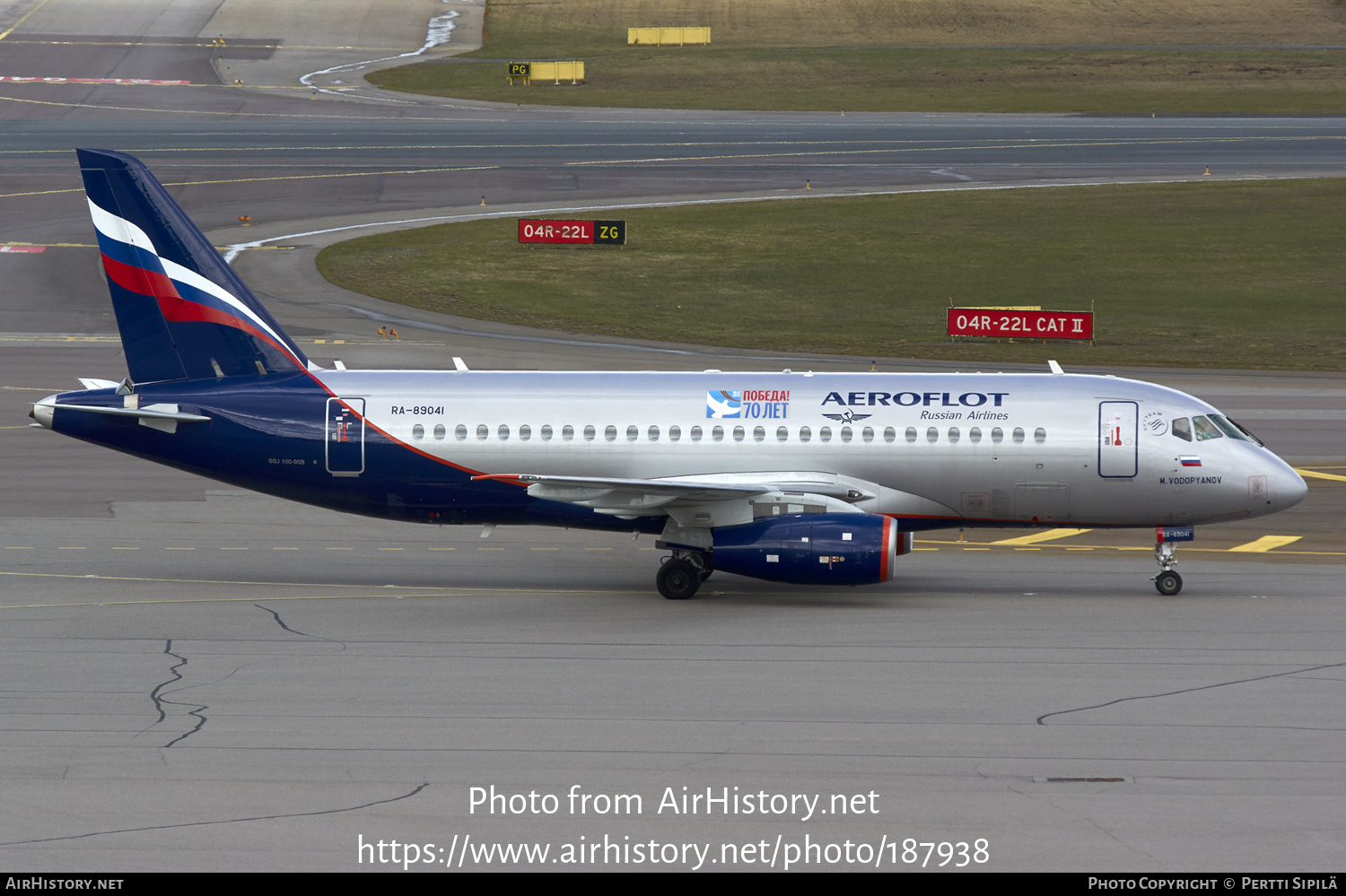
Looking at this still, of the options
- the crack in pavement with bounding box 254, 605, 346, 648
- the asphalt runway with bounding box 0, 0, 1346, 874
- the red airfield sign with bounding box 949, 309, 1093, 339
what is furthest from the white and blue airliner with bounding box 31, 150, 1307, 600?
the red airfield sign with bounding box 949, 309, 1093, 339

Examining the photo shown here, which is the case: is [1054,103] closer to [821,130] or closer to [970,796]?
[821,130]

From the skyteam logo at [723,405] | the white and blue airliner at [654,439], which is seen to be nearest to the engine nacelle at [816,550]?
the white and blue airliner at [654,439]

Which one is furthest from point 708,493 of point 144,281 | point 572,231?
point 572,231

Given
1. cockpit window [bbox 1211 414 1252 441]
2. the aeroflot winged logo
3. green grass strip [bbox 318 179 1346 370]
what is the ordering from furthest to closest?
green grass strip [bbox 318 179 1346 370] < the aeroflot winged logo < cockpit window [bbox 1211 414 1252 441]

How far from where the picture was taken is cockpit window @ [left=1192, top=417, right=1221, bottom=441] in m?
28.5

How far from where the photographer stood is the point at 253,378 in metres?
29.9

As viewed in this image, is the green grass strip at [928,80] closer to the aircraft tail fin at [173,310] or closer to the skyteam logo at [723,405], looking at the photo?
the aircraft tail fin at [173,310]

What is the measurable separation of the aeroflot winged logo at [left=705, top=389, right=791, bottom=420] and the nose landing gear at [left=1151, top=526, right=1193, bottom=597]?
7.89 metres

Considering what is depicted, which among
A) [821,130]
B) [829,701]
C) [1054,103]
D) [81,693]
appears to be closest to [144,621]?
[81,693]

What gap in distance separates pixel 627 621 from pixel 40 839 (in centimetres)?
1241

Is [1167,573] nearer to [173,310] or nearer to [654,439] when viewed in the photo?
[654,439]

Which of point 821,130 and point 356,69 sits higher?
point 356,69

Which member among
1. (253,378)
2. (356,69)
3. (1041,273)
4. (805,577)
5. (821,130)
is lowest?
(805,577)

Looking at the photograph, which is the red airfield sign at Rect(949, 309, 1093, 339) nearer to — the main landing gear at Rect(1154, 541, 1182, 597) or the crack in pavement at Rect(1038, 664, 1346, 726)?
the main landing gear at Rect(1154, 541, 1182, 597)
